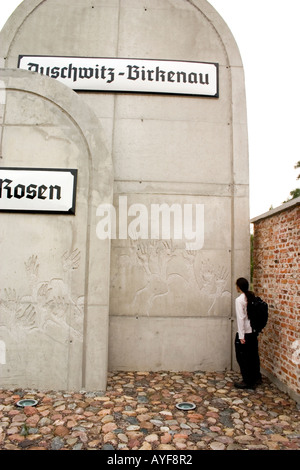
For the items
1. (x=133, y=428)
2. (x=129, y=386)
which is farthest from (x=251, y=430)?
(x=129, y=386)

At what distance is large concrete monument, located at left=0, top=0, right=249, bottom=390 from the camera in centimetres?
473

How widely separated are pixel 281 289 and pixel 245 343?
99 centimetres

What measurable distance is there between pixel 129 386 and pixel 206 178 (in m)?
3.77

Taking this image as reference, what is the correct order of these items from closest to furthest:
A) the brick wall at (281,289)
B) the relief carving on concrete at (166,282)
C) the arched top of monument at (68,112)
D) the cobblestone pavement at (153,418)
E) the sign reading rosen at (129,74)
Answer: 1. the cobblestone pavement at (153,418)
2. the brick wall at (281,289)
3. the arched top of monument at (68,112)
4. the relief carving on concrete at (166,282)
5. the sign reading rosen at (129,74)

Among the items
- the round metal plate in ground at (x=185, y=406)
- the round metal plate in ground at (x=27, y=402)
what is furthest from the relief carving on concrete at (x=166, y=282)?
the round metal plate in ground at (x=27, y=402)

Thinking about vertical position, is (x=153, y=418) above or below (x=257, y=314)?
below

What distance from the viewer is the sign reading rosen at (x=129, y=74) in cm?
608

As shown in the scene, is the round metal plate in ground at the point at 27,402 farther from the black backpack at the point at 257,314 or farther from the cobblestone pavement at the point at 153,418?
the black backpack at the point at 257,314

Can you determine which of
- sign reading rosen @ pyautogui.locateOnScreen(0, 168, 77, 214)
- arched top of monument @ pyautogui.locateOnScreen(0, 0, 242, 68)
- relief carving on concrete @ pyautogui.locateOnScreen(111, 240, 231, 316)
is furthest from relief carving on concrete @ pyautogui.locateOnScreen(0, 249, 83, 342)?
arched top of monument @ pyautogui.locateOnScreen(0, 0, 242, 68)

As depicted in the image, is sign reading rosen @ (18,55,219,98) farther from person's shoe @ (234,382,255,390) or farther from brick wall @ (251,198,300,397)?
person's shoe @ (234,382,255,390)

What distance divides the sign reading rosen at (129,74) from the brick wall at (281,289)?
2846 mm

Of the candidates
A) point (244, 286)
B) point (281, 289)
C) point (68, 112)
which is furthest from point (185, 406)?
point (68, 112)

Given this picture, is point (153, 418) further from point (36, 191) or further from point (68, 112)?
point (68, 112)

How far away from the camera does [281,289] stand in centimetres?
495
